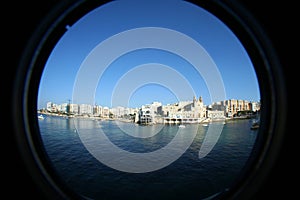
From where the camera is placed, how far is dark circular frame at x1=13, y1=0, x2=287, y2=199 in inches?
39.7

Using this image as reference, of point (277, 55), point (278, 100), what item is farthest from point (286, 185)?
point (277, 55)

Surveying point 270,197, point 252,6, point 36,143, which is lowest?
point 270,197

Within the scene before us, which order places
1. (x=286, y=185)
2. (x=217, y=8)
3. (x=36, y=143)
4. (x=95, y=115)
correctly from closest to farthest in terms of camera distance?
(x=286, y=185) → (x=36, y=143) → (x=217, y=8) → (x=95, y=115)

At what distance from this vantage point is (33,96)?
1.24 m

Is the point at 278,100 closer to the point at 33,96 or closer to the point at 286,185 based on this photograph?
the point at 286,185

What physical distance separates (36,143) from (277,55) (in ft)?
4.85

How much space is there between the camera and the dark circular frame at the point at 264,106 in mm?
1008

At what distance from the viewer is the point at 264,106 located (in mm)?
1203

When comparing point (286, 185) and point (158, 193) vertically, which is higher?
point (286, 185)

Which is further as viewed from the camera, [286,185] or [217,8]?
[217,8]

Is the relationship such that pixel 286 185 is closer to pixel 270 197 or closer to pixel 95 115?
pixel 270 197

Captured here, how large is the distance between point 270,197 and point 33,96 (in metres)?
1.52

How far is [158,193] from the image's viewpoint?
5129 mm

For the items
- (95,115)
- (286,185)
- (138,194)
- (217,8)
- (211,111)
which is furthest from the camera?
(95,115)
